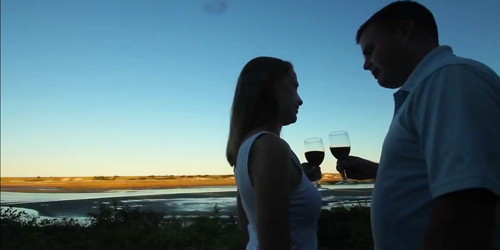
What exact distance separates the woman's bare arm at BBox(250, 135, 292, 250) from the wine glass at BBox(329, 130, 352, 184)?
910 mm

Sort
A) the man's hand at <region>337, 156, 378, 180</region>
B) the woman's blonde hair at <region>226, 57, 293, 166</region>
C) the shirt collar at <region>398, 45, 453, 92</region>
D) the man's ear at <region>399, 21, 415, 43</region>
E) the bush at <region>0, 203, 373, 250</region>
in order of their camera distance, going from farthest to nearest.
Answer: the bush at <region>0, 203, 373, 250</region> → the man's hand at <region>337, 156, 378, 180</region> → the woman's blonde hair at <region>226, 57, 293, 166</region> → the man's ear at <region>399, 21, 415, 43</region> → the shirt collar at <region>398, 45, 453, 92</region>

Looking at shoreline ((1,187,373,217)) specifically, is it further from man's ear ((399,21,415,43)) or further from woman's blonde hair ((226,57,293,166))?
man's ear ((399,21,415,43))

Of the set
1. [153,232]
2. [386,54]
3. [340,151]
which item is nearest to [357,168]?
[340,151]

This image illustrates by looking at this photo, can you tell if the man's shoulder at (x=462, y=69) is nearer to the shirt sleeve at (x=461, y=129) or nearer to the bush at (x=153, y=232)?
the shirt sleeve at (x=461, y=129)

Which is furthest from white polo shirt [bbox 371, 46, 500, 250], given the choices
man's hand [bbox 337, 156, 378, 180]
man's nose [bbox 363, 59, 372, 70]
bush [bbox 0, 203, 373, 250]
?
bush [bbox 0, 203, 373, 250]

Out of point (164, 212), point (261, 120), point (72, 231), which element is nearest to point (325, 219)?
point (164, 212)

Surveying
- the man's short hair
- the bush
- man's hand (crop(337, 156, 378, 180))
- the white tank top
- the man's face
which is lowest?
the bush

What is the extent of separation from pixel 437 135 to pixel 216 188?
6.89 m

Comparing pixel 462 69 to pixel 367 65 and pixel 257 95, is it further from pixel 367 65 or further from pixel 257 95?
pixel 257 95

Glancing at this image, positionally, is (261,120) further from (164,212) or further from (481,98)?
(164,212)

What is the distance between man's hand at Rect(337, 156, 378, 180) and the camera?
205cm

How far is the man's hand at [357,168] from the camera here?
2.05 m

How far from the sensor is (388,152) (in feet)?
4.02

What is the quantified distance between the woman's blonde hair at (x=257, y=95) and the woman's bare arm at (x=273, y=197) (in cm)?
25
